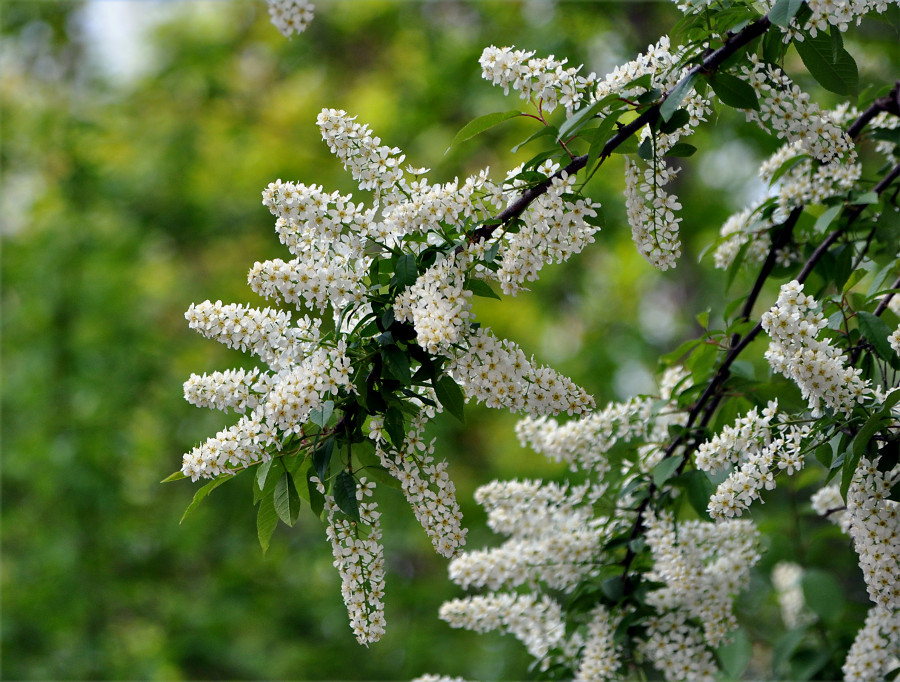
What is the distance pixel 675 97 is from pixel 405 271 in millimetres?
677

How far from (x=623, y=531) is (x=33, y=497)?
560 cm

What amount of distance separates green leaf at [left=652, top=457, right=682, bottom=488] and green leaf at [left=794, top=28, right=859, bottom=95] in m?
1.07

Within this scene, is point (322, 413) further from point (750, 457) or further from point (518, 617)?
point (518, 617)

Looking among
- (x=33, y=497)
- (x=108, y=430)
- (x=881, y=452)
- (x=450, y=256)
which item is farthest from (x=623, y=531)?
(x=33, y=497)

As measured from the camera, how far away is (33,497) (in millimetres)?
6891

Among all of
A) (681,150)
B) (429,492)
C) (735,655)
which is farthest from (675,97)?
(735,655)

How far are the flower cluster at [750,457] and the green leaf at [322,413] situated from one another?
0.89 m

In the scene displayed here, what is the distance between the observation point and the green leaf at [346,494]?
192 cm

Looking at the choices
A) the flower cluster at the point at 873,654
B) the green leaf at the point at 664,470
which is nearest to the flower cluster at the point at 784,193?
the green leaf at the point at 664,470

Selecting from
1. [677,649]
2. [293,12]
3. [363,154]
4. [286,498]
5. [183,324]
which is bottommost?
[677,649]

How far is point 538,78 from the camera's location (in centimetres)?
197

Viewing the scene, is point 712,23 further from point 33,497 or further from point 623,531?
point 33,497

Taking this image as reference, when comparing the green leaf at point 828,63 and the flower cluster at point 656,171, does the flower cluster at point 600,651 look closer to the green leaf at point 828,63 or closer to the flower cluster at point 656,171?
the flower cluster at point 656,171

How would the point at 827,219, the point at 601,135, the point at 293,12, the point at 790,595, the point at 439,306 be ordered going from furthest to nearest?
the point at 790,595 < the point at 827,219 < the point at 293,12 < the point at 601,135 < the point at 439,306
